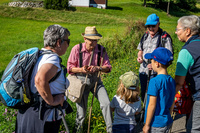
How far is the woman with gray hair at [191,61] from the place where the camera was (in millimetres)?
2441

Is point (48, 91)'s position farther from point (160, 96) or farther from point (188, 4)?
point (188, 4)

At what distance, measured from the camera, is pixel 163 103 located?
2.41m

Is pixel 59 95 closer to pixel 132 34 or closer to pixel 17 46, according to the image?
pixel 132 34

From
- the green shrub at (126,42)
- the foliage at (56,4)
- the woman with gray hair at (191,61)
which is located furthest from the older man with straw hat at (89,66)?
the foliage at (56,4)

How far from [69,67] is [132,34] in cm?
791

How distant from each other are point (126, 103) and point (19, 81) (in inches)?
55.9

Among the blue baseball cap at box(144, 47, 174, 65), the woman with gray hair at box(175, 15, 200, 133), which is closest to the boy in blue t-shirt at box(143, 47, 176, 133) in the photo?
the blue baseball cap at box(144, 47, 174, 65)

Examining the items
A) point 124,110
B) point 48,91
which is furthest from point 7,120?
point 124,110

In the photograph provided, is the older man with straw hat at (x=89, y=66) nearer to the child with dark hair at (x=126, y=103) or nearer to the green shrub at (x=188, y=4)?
the child with dark hair at (x=126, y=103)

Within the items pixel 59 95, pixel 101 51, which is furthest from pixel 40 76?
pixel 101 51

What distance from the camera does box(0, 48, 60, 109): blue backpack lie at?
1.95m

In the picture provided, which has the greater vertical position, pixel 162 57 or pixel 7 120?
pixel 162 57

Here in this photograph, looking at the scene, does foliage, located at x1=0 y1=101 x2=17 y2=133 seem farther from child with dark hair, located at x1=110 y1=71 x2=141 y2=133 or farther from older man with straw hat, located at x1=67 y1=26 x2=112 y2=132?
child with dark hair, located at x1=110 y1=71 x2=141 y2=133

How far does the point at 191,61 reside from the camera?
2.45m
